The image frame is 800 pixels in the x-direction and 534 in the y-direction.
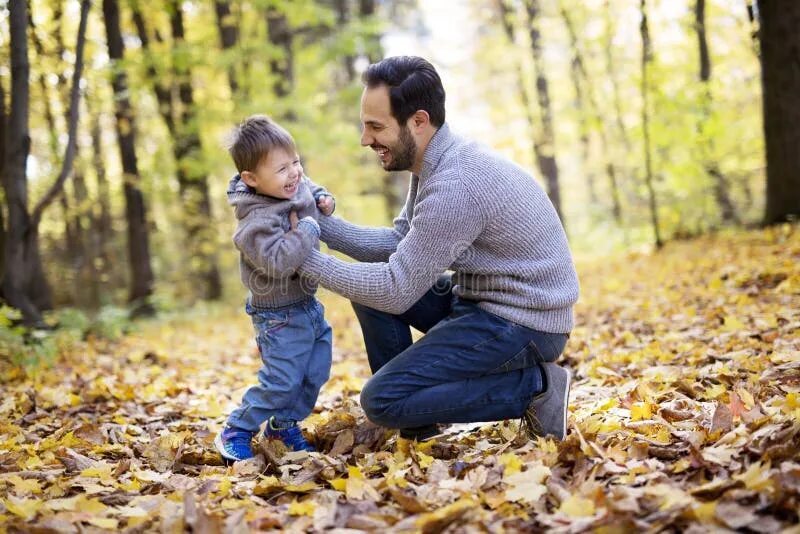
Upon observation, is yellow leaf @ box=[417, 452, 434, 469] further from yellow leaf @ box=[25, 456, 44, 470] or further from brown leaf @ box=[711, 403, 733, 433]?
yellow leaf @ box=[25, 456, 44, 470]

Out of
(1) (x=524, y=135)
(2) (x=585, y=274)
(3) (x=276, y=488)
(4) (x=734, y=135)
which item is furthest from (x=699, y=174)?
(3) (x=276, y=488)

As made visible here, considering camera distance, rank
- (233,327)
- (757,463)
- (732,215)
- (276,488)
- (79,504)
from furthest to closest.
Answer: (732,215) → (233,327) → (276,488) → (79,504) → (757,463)

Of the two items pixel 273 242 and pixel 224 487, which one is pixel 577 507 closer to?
pixel 224 487

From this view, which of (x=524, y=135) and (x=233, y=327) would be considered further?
(x=524, y=135)

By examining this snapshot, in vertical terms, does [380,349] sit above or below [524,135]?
below

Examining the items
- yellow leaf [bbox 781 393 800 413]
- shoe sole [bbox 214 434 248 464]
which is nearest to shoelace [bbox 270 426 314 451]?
shoe sole [bbox 214 434 248 464]

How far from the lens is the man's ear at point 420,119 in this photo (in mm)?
3154

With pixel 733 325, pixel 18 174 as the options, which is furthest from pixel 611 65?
pixel 18 174

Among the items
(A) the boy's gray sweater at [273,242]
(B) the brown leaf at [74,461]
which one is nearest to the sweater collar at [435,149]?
(A) the boy's gray sweater at [273,242]

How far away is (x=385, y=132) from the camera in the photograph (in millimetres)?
3203

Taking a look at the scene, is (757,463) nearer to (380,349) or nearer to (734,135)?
(380,349)

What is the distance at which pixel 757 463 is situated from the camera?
2215mm

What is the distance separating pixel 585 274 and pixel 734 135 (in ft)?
11.7

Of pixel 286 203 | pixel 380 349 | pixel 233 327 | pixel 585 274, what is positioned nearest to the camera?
pixel 286 203
